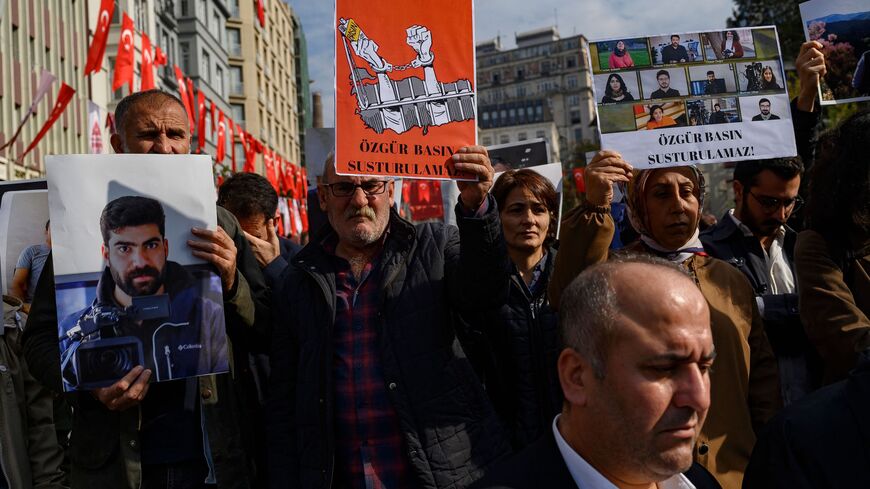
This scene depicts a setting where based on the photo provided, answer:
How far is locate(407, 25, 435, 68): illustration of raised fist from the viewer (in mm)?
2902

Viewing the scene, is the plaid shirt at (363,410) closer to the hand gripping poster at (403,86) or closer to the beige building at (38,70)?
the hand gripping poster at (403,86)

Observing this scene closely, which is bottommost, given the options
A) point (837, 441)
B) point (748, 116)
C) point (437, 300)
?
point (837, 441)

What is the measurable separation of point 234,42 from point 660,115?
53376 mm

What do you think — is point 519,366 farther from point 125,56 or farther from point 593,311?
point 125,56

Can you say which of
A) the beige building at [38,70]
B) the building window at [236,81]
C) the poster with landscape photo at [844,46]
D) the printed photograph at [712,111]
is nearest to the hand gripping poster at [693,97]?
the printed photograph at [712,111]

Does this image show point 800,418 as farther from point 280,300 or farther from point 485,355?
point 280,300

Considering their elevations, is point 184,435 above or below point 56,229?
below

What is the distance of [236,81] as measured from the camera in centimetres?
5275

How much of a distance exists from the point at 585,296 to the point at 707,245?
196cm

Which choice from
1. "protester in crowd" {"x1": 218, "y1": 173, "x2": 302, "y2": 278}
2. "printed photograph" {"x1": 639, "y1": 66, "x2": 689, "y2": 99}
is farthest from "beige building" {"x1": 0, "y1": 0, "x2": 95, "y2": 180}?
"printed photograph" {"x1": 639, "y1": 66, "x2": 689, "y2": 99}

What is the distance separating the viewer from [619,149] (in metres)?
3.22

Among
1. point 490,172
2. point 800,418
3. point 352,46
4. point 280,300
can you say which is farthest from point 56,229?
point 800,418

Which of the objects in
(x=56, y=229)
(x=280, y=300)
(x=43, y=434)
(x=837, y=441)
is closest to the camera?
(x=837, y=441)

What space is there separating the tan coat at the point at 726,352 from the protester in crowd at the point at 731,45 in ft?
3.11
